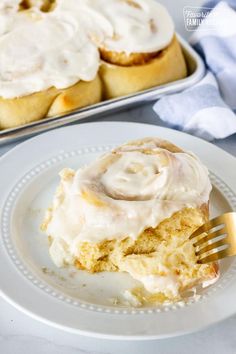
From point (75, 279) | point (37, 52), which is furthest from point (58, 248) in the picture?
point (37, 52)

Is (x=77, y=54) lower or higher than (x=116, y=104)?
higher

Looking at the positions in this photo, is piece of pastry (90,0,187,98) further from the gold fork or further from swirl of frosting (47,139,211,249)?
the gold fork

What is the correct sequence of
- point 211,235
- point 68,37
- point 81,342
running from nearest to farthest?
point 81,342 < point 211,235 < point 68,37

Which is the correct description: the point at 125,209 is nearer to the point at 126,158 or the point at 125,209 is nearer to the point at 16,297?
the point at 126,158

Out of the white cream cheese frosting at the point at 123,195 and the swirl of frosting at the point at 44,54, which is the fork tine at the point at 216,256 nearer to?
the white cream cheese frosting at the point at 123,195

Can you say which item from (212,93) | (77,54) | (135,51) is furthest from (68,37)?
(212,93)

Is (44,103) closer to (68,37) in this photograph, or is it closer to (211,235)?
(68,37)

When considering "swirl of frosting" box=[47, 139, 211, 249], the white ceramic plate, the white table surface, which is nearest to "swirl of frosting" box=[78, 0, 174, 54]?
the white ceramic plate
